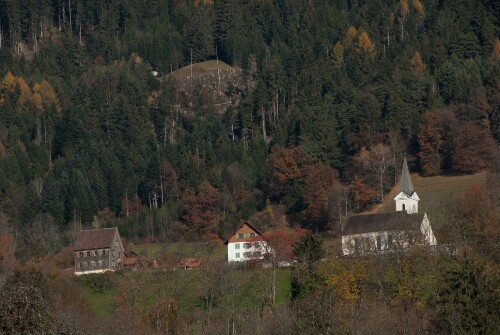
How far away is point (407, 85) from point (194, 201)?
917 inches

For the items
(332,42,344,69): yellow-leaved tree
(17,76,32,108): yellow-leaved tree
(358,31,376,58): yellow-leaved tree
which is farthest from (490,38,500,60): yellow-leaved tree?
(17,76,32,108): yellow-leaved tree

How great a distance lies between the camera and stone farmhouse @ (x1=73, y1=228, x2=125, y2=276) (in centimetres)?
8438

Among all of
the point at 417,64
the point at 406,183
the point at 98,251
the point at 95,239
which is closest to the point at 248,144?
the point at 417,64

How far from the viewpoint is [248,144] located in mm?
111250

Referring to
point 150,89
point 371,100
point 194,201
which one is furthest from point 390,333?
point 150,89

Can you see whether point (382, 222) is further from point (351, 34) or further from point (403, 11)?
point (403, 11)

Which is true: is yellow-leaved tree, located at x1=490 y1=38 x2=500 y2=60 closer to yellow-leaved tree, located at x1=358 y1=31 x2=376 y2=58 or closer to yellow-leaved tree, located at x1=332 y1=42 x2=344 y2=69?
yellow-leaved tree, located at x1=358 y1=31 x2=376 y2=58

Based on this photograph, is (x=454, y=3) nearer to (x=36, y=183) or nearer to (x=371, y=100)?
(x=371, y=100)

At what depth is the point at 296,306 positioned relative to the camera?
57844mm

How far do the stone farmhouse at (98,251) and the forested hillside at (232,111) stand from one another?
4106 millimetres

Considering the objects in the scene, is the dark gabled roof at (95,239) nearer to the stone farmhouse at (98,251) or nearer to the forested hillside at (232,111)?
the stone farmhouse at (98,251)

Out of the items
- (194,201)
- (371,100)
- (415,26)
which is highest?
(415,26)

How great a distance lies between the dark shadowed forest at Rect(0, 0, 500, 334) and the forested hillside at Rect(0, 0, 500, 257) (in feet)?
0.74

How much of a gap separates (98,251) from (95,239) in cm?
201
